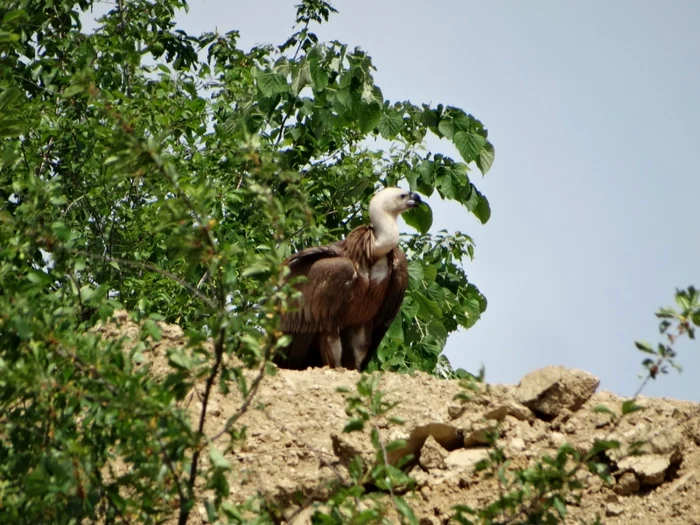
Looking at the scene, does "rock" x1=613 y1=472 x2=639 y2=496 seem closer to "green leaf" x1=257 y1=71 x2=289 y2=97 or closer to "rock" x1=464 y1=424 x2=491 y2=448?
"rock" x1=464 y1=424 x2=491 y2=448

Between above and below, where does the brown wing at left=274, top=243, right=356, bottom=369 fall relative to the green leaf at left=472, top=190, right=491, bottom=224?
below

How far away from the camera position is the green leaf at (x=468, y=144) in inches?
531

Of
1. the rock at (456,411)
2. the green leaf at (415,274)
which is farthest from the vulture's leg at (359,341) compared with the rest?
the rock at (456,411)

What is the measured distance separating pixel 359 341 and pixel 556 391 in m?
3.41

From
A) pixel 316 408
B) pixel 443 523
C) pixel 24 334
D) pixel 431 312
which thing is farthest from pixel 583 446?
pixel 431 312

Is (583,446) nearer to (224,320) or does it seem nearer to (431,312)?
(224,320)

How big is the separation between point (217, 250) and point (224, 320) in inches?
13.4

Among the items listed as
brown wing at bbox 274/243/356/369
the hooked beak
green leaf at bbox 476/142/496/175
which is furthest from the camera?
green leaf at bbox 476/142/496/175

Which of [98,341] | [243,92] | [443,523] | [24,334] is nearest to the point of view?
[24,334]

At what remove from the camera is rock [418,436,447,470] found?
26.9ft

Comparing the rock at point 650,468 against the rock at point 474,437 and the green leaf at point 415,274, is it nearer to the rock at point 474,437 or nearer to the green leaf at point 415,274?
the rock at point 474,437

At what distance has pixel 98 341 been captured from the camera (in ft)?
20.0

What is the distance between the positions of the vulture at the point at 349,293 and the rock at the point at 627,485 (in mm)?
3804

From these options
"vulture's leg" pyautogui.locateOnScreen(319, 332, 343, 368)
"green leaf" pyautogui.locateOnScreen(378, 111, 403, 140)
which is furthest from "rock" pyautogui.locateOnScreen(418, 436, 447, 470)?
"green leaf" pyautogui.locateOnScreen(378, 111, 403, 140)
